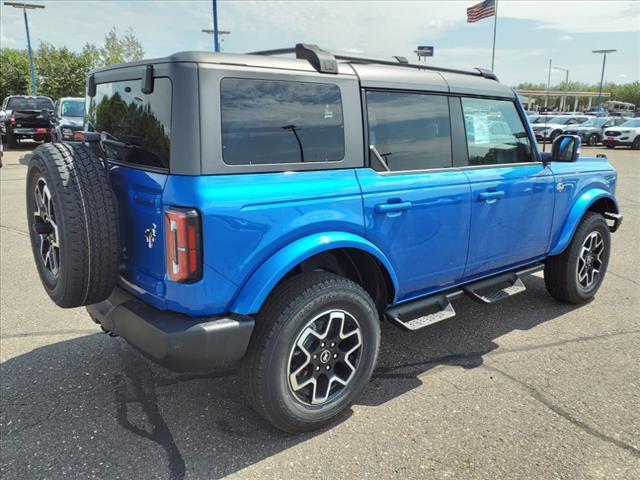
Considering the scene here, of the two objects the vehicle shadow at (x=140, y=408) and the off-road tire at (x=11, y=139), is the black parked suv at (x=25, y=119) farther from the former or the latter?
the vehicle shadow at (x=140, y=408)

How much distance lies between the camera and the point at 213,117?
234cm

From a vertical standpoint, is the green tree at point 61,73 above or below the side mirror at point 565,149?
above

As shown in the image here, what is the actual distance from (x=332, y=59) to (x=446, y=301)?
174 cm

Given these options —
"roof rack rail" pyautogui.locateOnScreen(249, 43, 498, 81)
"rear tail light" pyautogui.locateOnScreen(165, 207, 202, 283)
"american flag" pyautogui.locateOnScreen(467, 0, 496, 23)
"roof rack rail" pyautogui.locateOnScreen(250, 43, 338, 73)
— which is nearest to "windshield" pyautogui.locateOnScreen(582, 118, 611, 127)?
"american flag" pyautogui.locateOnScreen(467, 0, 496, 23)

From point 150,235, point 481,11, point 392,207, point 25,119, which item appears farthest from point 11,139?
point 481,11

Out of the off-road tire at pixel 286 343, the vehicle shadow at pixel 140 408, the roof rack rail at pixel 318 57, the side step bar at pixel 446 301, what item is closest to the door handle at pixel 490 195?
the side step bar at pixel 446 301

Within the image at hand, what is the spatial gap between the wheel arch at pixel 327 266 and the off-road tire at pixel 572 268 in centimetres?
209

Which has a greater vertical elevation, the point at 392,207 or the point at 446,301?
the point at 392,207

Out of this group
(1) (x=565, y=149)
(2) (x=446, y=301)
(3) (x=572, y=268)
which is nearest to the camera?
(2) (x=446, y=301)

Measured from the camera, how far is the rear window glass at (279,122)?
7.93ft

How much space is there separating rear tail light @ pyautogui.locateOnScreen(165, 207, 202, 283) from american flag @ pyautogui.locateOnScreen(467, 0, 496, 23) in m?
29.6

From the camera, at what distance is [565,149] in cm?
408

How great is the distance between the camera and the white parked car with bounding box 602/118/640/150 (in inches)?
977

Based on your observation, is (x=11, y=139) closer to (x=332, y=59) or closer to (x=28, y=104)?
(x=28, y=104)
